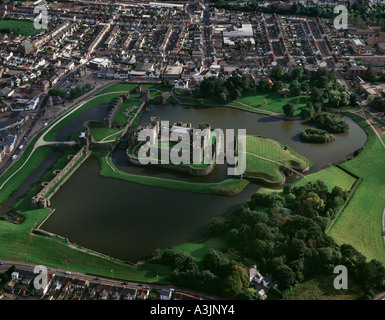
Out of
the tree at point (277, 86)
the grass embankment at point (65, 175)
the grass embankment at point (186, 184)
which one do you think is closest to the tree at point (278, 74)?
the tree at point (277, 86)

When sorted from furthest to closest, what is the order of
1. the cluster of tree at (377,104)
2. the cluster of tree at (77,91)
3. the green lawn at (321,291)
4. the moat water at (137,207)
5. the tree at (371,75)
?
the tree at (371,75)
the cluster of tree at (77,91)
the cluster of tree at (377,104)
the moat water at (137,207)
the green lawn at (321,291)

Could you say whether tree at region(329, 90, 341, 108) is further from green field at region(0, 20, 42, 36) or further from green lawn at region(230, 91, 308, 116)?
green field at region(0, 20, 42, 36)

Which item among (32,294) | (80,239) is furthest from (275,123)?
(32,294)

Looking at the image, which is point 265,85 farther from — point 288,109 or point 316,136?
point 316,136

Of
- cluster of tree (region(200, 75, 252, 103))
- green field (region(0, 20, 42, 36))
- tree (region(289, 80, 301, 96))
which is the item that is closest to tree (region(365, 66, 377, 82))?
tree (region(289, 80, 301, 96))

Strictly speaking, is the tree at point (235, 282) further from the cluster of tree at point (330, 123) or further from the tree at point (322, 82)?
the tree at point (322, 82)

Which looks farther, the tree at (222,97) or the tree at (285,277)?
the tree at (222,97)
